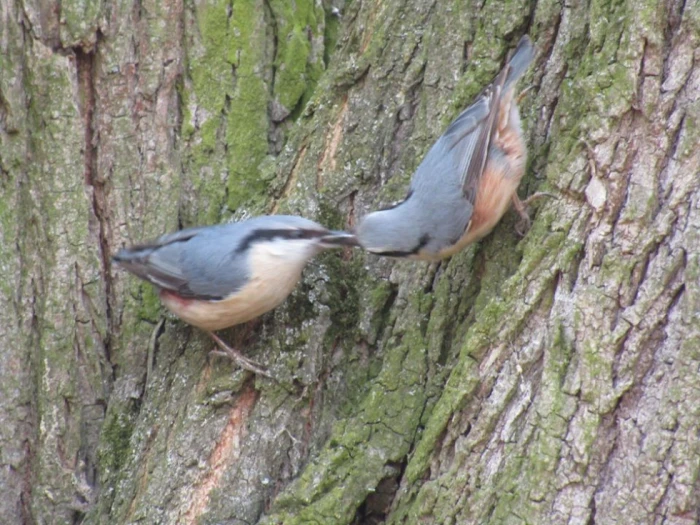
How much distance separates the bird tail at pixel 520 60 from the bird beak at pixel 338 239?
0.74 meters

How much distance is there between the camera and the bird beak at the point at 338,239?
122 inches

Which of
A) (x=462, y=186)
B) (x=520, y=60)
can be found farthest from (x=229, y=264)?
(x=520, y=60)

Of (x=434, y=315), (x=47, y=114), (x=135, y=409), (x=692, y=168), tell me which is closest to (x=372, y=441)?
(x=434, y=315)

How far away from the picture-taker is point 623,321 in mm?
2369

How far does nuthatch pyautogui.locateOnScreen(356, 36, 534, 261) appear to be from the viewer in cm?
307

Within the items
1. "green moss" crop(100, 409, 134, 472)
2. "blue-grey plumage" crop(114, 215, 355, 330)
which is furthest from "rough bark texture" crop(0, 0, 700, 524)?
"blue-grey plumage" crop(114, 215, 355, 330)

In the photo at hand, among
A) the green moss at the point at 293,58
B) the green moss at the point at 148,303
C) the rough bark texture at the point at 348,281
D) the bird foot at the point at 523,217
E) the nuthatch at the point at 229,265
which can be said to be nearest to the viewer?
the rough bark texture at the point at 348,281

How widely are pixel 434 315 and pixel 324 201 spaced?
2.20ft

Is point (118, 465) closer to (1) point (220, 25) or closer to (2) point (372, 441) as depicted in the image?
(2) point (372, 441)

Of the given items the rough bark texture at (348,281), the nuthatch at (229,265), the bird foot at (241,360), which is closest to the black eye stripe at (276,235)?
the nuthatch at (229,265)

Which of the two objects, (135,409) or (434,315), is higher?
(434,315)

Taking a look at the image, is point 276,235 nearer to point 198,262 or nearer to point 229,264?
point 229,264

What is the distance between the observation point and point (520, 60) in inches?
118

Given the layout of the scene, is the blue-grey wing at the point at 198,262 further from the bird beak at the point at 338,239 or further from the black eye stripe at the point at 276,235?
the bird beak at the point at 338,239
